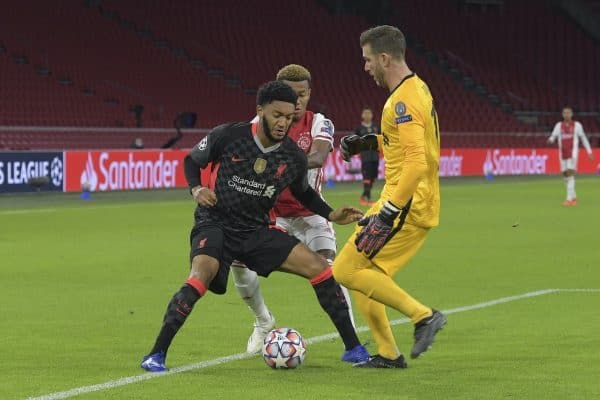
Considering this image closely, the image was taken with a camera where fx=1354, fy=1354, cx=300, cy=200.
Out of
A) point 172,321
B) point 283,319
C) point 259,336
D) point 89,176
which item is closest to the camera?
point 172,321

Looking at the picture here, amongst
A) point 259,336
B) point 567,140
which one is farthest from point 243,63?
point 259,336

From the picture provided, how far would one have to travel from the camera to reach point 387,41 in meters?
7.66

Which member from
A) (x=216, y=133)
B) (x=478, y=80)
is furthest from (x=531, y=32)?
(x=216, y=133)

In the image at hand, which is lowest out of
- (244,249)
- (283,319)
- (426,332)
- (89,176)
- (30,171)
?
(89,176)

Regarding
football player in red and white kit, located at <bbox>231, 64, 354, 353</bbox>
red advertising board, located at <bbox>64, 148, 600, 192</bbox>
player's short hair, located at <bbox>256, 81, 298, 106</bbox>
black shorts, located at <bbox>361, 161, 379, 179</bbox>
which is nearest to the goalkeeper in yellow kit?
player's short hair, located at <bbox>256, 81, 298, 106</bbox>

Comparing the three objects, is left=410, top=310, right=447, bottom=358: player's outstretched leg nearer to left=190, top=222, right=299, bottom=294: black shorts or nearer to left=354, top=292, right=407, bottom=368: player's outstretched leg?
left=354, top=292, right=407, bottom=368: player's outstretched leg

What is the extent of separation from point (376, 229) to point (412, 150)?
0.50 meters

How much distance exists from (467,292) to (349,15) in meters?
38.1

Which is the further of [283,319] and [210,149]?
[283,319]

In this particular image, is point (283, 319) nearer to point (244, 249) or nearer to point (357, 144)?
point (244, 249)

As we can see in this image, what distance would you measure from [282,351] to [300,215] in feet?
4.50

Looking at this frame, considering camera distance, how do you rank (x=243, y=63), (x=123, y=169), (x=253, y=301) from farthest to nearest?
(x=243, y=63), (x=123, y=169), (x=253, y=301)

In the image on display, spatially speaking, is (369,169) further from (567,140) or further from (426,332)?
(426,332)

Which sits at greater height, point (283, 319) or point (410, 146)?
point (410, 146)
